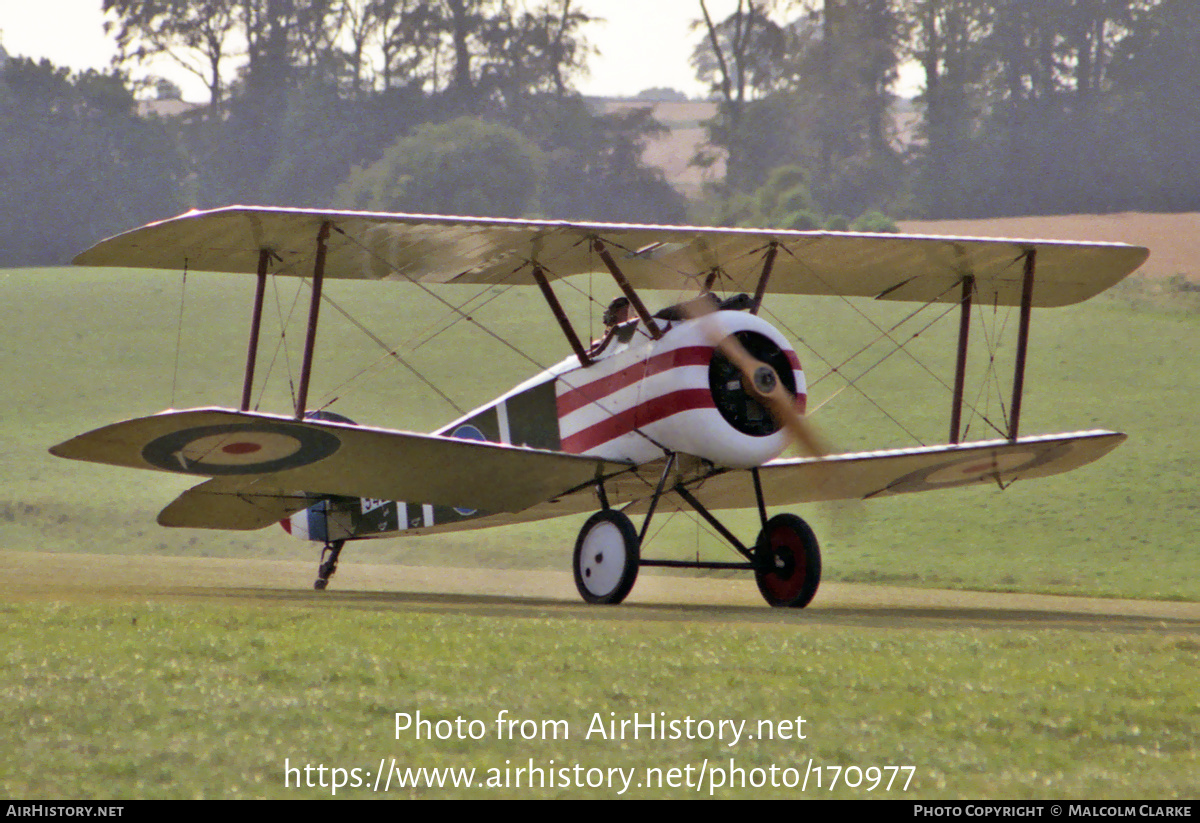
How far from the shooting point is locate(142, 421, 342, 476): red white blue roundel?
8797 mm

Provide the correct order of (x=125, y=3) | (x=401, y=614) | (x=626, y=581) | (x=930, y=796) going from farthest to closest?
(x=125, y=3)
(x=626, y=581)
(x=401, y=614)
(x=930, y=796)

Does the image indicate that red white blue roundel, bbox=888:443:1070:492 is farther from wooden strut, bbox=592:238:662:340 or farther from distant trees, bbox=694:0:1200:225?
distant trees, bbox=694:0:1200:225

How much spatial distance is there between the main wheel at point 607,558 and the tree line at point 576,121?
55.3m

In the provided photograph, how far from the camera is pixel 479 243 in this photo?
1012 centimetres

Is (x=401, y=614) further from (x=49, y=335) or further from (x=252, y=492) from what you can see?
(x=49, y=335)

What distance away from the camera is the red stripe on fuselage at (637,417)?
917 centimetres

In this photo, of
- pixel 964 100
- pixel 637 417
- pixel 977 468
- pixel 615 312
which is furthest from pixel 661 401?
pixel 964 100

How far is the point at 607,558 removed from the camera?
918 centimetres

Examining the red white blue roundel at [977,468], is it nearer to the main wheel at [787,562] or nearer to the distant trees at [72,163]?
the main wheel at [787,562]

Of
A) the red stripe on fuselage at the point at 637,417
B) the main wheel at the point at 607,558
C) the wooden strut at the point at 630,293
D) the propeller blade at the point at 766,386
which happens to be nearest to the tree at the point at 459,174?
the red stripe on fuselage at the point at 637,417

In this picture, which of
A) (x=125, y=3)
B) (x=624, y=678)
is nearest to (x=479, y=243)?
(x=624, y=678)

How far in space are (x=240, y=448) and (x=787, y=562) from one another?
375 centimetres

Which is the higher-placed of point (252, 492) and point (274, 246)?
point (274, 246)

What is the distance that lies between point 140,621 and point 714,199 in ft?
217
